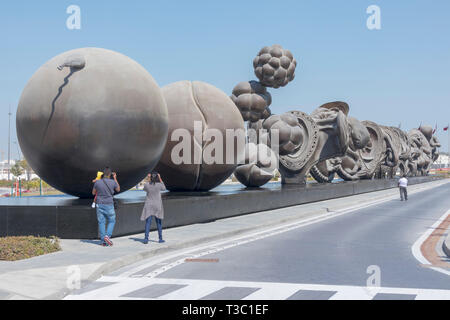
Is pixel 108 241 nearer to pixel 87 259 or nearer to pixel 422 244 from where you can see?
pixel 87 259

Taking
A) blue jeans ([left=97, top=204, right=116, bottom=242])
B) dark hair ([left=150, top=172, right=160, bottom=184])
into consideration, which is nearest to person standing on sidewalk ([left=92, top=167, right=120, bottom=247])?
blue jeans ([left=97, top=204, right=116, bottom=242])

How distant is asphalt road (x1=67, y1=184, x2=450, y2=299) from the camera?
294 inches

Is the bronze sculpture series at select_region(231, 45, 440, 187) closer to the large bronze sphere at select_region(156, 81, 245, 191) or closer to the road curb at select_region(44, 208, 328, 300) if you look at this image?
the large bronze sphere at select_region(156, 81, 245, 191)

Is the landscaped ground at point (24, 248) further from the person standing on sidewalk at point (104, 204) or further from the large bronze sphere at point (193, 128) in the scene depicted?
the large bronze sphere at point (193, 128)

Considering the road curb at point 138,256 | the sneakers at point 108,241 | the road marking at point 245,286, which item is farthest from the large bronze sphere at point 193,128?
the road marking at point 245,286

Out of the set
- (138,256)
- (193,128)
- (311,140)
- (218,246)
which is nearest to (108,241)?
(138,256)

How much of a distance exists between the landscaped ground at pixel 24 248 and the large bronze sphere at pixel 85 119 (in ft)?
9.06

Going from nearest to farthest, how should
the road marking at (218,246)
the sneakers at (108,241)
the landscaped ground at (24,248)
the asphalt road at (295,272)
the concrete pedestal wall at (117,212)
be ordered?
the asphalt road at (295,272) → the road marking at (218,246) → the landscaped ground at (24,248) → the sneakers at (108,241) → the concrete pedestal wall at (117,212)

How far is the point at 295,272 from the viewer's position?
9.01 metres

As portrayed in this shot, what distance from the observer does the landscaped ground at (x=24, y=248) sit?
32.3 ft

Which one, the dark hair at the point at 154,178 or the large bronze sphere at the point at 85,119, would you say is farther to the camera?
the large bronze sphere at the point at 85,119

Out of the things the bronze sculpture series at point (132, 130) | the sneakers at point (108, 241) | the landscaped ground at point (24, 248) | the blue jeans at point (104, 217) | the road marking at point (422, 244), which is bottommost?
the road marking at point (422, 244)
